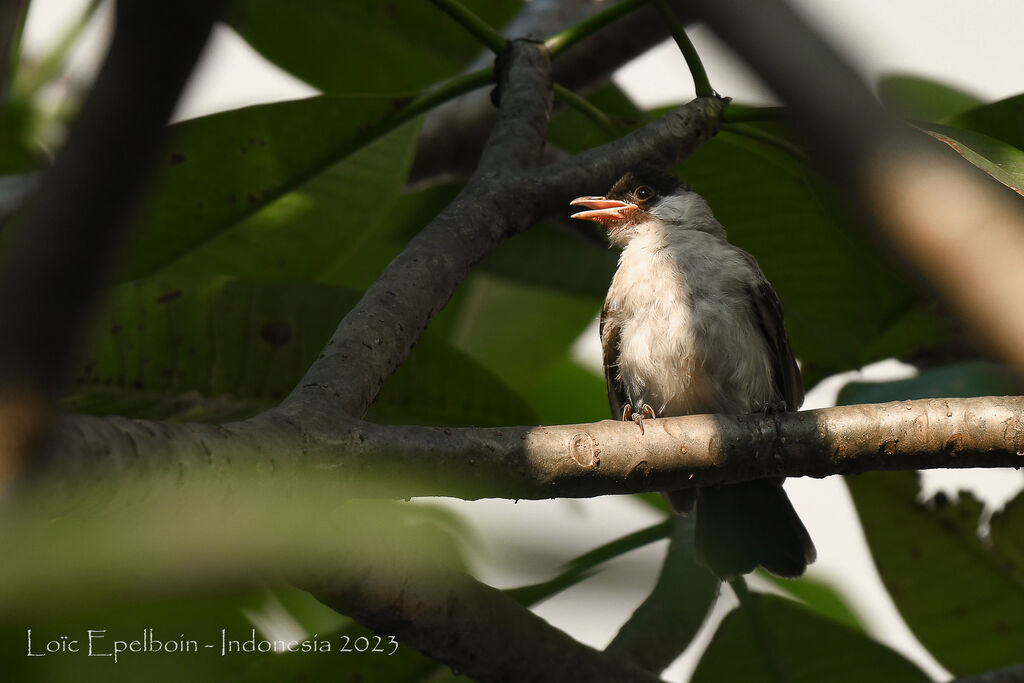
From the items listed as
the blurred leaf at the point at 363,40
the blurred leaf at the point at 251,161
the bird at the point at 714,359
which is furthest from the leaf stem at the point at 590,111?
the blurred leaf at the point at 363,40

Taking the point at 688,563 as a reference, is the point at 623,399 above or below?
above

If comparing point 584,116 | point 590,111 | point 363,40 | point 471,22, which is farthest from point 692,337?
point 363,40

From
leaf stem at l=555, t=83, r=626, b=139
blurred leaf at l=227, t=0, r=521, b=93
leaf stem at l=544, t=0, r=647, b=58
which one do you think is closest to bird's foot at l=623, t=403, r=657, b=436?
leaf stem at l=555, t=83, r=626, b=139

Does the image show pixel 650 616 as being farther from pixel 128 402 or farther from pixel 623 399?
pixel 128 402

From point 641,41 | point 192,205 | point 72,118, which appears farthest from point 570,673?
point 641,41

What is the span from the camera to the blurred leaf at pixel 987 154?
62.1 inches

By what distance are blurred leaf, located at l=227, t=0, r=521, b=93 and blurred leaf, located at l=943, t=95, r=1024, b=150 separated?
70.4 inches

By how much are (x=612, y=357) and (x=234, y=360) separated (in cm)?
127

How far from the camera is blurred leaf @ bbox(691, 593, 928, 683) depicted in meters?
2.85

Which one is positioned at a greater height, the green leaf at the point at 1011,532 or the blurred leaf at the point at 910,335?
the blurred leaf at the point at 910,335

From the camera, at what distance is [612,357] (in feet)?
11.0

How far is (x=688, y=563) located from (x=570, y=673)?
1.07 metres

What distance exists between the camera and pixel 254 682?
8.16ft

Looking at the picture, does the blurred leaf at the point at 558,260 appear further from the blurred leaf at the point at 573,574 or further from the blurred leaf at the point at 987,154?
the blurred leaf at the point at 987,154
